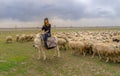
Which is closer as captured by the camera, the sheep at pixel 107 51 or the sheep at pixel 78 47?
the sheep at pixel 107 51

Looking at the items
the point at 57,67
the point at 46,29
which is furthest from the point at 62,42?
the point at 57,67

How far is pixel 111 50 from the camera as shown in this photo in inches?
589

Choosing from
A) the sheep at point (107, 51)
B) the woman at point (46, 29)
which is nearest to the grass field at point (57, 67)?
the sheep at point (107, 51)

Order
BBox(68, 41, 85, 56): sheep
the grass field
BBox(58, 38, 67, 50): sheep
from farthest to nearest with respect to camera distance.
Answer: BBox(58, 38, 67, 50): sheep
BBox(68, 41, 85, 56): sheep
the grass field

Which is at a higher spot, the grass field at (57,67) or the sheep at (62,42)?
the sheep at (62,42)

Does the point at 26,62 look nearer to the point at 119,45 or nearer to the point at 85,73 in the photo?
the point at 85,73

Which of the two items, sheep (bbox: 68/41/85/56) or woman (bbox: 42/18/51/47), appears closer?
woman (bbox: 42/18/51/47)

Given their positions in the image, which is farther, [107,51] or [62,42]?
[62,42]

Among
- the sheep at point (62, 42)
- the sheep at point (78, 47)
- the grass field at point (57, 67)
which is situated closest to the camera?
the grass field at point (57, 67)

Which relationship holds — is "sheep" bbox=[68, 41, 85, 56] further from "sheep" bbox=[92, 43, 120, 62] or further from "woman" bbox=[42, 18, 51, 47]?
"woman" bbox=[42, 18, 51, 47]

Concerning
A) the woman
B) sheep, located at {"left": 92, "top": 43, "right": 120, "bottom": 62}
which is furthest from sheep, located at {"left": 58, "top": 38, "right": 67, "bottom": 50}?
the woman

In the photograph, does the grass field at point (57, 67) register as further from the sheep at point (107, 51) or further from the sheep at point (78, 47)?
the sheep at point (78, 47)

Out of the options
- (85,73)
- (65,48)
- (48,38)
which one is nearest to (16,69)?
(48,38)

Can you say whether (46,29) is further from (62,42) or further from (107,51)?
(62,42)
